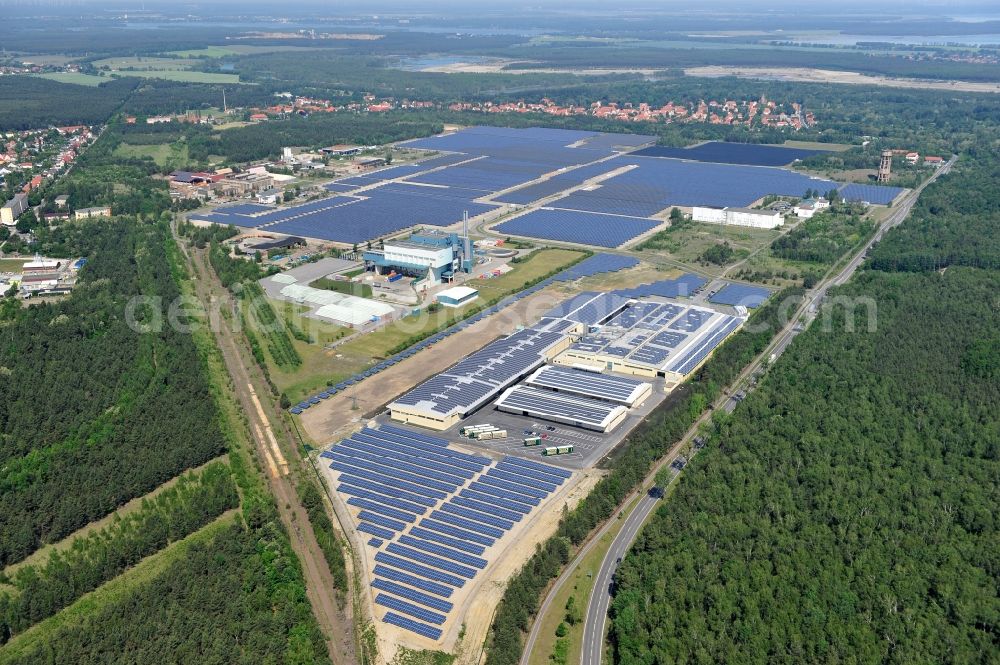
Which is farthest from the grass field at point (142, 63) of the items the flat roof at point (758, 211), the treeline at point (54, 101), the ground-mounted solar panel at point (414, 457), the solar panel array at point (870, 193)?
the ground-mounted solar panel at point (414, 457)

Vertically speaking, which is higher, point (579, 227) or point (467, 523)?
point (579, 227)

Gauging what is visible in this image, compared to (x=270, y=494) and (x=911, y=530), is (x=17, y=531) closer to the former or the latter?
(x=270, y=494)

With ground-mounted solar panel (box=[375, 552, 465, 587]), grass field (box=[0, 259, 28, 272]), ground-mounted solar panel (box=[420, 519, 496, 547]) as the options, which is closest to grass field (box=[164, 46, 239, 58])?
grass field (box=[0, 259, 28, 272])

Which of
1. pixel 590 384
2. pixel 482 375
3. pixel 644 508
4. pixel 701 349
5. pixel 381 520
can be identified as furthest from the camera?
pixel 701 349

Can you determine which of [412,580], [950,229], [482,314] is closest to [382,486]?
[412,580]

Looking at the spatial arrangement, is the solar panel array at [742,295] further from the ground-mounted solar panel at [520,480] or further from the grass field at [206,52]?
the grass field at [206,52]

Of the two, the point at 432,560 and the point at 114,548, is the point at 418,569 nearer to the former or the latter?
the point at 432,560

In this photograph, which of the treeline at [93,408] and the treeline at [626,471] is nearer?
the treeline at [626,471]
